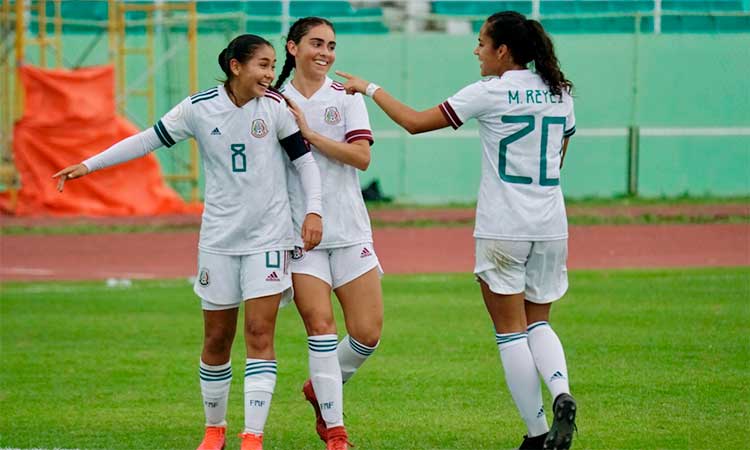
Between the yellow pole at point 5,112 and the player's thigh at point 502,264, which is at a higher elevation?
the yellow pole at point 5,112

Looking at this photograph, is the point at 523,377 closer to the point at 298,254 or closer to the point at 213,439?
the point at 298,254

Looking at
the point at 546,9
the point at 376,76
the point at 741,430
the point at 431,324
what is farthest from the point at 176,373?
the point at 546,9

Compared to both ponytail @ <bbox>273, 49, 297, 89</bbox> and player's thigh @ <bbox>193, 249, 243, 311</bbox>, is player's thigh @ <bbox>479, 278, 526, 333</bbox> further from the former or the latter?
ponytail @ <bbox>273, 49, 297, 89</bbox>

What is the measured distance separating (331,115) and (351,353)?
1.33 meters

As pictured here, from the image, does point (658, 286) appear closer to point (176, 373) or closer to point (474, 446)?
point (176, 373)

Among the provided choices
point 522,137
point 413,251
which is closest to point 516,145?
point 522,137

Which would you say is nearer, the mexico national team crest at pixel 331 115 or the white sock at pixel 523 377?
the white sock at pixel 523 377

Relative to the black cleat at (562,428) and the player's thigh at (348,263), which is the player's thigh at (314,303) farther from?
the black cleat at (562,428)

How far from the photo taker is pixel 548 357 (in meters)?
6.80

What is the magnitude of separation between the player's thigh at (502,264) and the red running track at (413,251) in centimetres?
1000

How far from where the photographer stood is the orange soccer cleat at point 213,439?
7082mm

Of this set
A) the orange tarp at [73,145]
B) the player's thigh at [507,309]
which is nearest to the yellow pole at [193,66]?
the orange tarp at [73,145]

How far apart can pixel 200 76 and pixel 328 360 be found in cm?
1987

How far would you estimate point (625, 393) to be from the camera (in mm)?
8789
